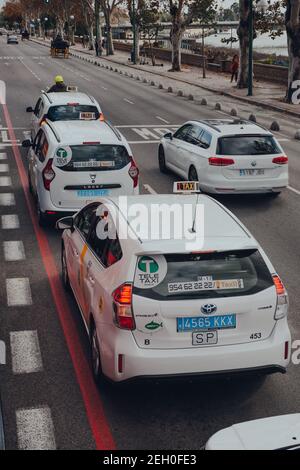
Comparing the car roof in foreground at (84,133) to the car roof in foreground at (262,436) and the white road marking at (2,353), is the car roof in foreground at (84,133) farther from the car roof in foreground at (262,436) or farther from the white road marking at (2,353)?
the car roof in foreground at (262,436)

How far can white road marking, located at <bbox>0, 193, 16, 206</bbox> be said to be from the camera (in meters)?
15.3

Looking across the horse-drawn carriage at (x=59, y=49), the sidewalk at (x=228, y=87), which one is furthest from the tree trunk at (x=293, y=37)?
the horse-drawn carriage at (x=59, y=49)

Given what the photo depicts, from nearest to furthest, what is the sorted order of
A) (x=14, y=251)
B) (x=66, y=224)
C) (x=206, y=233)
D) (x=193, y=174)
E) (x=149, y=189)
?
1. (x=206, y=233)
2. (x=66, y=224)
3. (x=14, y=251)
4. (x=193, y=174)
5. (x=149, y=189)

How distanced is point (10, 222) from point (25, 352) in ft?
19.8

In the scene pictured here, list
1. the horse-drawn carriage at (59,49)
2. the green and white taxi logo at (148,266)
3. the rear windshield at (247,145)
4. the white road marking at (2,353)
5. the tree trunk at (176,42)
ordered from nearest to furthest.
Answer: the green and white taxi logo at (148,266) → the white road marking at (2,353) → the rear windshield at (247,145) → the tree trunk at (176,42) → the horse-drawn carriage at (59,49)

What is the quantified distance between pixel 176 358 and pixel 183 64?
213ft

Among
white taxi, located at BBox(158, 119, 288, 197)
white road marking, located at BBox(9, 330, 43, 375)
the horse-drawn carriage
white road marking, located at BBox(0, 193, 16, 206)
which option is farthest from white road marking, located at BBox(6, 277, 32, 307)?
the horse-drawn carriage

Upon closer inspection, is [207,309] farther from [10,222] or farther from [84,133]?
[10,222]

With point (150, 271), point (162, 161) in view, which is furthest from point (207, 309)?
point (162, 161)

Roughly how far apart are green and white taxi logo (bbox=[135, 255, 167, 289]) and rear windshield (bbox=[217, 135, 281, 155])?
30.2 ft

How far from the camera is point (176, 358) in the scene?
653cm

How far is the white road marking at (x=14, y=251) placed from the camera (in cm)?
1175

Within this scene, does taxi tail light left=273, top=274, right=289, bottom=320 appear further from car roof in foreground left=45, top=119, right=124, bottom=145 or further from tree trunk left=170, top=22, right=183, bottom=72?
tree trunk left=170, top=22, right=183, bottom=72

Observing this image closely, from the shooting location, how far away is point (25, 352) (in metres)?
8.19
